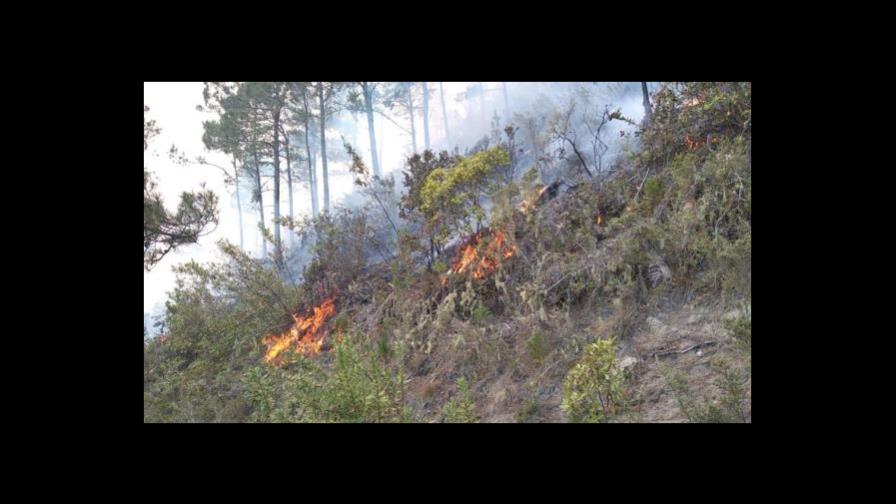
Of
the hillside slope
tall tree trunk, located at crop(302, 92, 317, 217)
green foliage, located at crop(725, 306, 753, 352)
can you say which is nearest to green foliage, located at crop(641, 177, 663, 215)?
the hillside slope

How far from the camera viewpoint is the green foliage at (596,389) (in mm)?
3014

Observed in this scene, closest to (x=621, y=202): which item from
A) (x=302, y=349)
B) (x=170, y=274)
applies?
(x=302, y=349)

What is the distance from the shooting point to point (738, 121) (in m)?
5.15

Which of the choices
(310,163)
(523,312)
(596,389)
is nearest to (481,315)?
(523,312)

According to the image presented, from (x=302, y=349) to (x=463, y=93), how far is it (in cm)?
2223

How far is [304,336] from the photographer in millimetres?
6441

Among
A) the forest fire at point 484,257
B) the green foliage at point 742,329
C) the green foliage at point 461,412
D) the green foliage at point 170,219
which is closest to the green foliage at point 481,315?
the forest fire at point 484,257

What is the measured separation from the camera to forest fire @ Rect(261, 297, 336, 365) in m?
5.98

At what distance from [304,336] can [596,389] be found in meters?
4.66

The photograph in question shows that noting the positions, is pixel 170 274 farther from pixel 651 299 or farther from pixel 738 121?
pixel 738 121

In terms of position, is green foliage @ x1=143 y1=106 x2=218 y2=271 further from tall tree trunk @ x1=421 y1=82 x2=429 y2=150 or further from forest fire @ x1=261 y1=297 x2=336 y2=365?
tall tree trunk @ x1=421 y1=82 x2=429 y2=150

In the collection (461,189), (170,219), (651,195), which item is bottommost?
(651,195)

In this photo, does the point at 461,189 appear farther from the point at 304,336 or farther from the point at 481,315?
the point at 304,336

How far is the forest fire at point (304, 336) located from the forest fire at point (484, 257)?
206 cm
